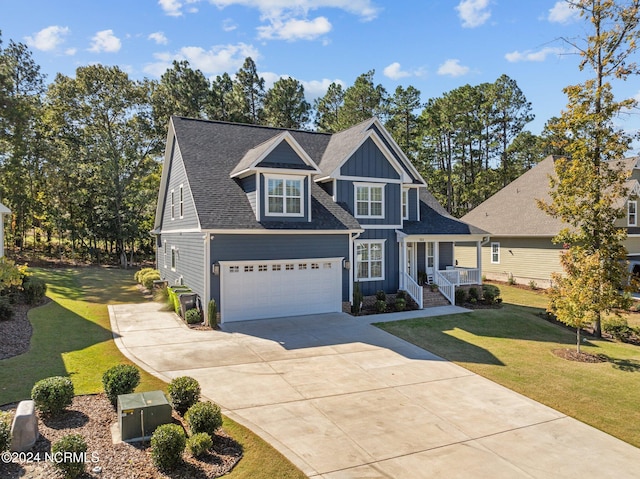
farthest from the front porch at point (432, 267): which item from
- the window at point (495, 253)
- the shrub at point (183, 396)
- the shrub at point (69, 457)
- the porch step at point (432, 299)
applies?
the shrub at point (69, 457)

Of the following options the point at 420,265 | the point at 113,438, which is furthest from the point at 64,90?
the point at 113,438

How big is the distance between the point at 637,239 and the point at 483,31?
20.5 meters

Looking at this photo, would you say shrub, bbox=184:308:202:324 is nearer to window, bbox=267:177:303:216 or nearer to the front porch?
window, bbox=267:177:303:216

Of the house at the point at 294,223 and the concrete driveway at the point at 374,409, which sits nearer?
the concrete driveway at the point at 374,409

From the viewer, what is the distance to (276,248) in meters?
16.9

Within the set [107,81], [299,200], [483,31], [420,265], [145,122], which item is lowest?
[420,265]

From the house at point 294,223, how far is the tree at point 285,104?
22228 millimetres

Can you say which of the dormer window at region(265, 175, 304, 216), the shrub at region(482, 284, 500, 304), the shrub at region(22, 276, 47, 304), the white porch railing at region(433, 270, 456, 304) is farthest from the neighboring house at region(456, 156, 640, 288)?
the shrub at region(22, 276, 47, 304)

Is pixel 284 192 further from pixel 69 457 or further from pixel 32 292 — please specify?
pixel 69 457

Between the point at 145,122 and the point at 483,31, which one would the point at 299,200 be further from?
the point at 145,122

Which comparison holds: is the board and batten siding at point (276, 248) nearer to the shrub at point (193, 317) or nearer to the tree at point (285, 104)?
the shrub at point (193, 317)

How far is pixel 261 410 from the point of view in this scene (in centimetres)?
862

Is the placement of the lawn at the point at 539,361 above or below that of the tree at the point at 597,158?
below

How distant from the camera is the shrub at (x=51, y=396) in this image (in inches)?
295
